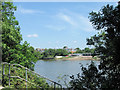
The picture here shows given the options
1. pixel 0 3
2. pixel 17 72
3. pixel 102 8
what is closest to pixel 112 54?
pixel 102 8

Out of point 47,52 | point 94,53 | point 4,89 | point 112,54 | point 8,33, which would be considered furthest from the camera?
point 47,52

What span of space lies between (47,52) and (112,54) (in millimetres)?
27627

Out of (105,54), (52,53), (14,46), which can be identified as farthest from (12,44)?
(52,53)

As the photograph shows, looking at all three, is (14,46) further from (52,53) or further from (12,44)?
(52,53)

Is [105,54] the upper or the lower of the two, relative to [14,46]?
lower

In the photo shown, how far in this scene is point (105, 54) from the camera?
1.90 m

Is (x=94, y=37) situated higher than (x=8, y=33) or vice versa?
(x=8, y=33)

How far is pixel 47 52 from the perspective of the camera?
2920 centimetres

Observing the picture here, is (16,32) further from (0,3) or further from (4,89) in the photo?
(4,89)

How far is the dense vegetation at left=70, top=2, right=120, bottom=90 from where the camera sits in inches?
69.7

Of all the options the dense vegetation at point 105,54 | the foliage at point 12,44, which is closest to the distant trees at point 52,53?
the foliage at point 12,44

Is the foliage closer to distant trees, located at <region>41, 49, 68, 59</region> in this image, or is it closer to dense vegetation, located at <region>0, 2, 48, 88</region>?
dense vegetation, located at <region>0, 2, 48, 88</region>

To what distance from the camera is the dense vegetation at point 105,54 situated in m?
1.77

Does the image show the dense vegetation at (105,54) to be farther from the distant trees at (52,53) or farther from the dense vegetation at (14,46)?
the distant trees at (52,53)
